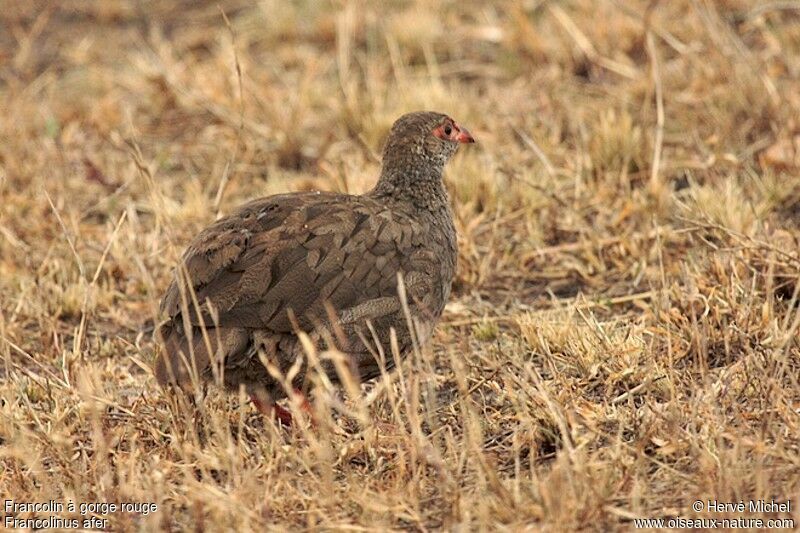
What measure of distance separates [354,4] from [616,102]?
2.36 metres

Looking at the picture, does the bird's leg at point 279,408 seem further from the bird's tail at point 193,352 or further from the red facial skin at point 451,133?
the red facial skin at point 451,133

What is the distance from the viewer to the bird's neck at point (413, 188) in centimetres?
541

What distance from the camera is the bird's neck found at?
541cm

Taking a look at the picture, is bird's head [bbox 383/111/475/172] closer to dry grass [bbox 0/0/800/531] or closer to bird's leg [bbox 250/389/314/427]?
dry grass [bbox 0/0/800/531]

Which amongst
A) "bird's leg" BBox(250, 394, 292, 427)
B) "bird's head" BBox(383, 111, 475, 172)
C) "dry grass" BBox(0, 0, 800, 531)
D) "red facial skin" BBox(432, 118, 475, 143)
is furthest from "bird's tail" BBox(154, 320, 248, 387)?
"red facial skin" BBox(432, 118, 475, 143)

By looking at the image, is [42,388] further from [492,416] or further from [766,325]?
[766,325]

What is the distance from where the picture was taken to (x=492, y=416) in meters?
4.86

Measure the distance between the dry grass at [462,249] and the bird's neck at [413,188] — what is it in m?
0.60

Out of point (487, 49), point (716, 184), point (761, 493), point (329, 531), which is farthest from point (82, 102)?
point (761, 493)

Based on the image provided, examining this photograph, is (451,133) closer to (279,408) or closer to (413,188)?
(413,188)

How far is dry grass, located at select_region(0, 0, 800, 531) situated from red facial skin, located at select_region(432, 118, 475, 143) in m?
0.77

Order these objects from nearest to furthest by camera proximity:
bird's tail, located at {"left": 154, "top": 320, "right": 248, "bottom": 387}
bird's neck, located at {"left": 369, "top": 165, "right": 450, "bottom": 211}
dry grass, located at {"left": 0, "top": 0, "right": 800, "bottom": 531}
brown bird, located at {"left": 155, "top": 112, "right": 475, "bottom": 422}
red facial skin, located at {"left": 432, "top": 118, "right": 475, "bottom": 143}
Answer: dry grass, located at {"left": 0, "top": 0, "right": 800, "bottom": 531}
bird's tail, located at {"left": 154, "top": 320, "right": 248, "bottom": 387}
brown bird, located at {"left": 155, "top": 112, "right": 475, "bottom": 422}
bird's neck, located at {"left": 369, "top": 165, "right": 450, "bottom": 211}
red facial skin, located at {"left": 432, "top": 118, "right": 475, "bottom": 143}

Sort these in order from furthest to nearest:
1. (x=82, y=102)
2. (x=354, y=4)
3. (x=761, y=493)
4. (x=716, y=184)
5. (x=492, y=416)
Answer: (x=354, y=4) → (x=82, y=102) → (x=716, y=184) → (x=492, y=416) → (x=761, y=493)

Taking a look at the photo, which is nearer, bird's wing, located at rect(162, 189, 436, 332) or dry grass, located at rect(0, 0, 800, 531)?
dry grass, located at rect(0, 0, 800, 531)
